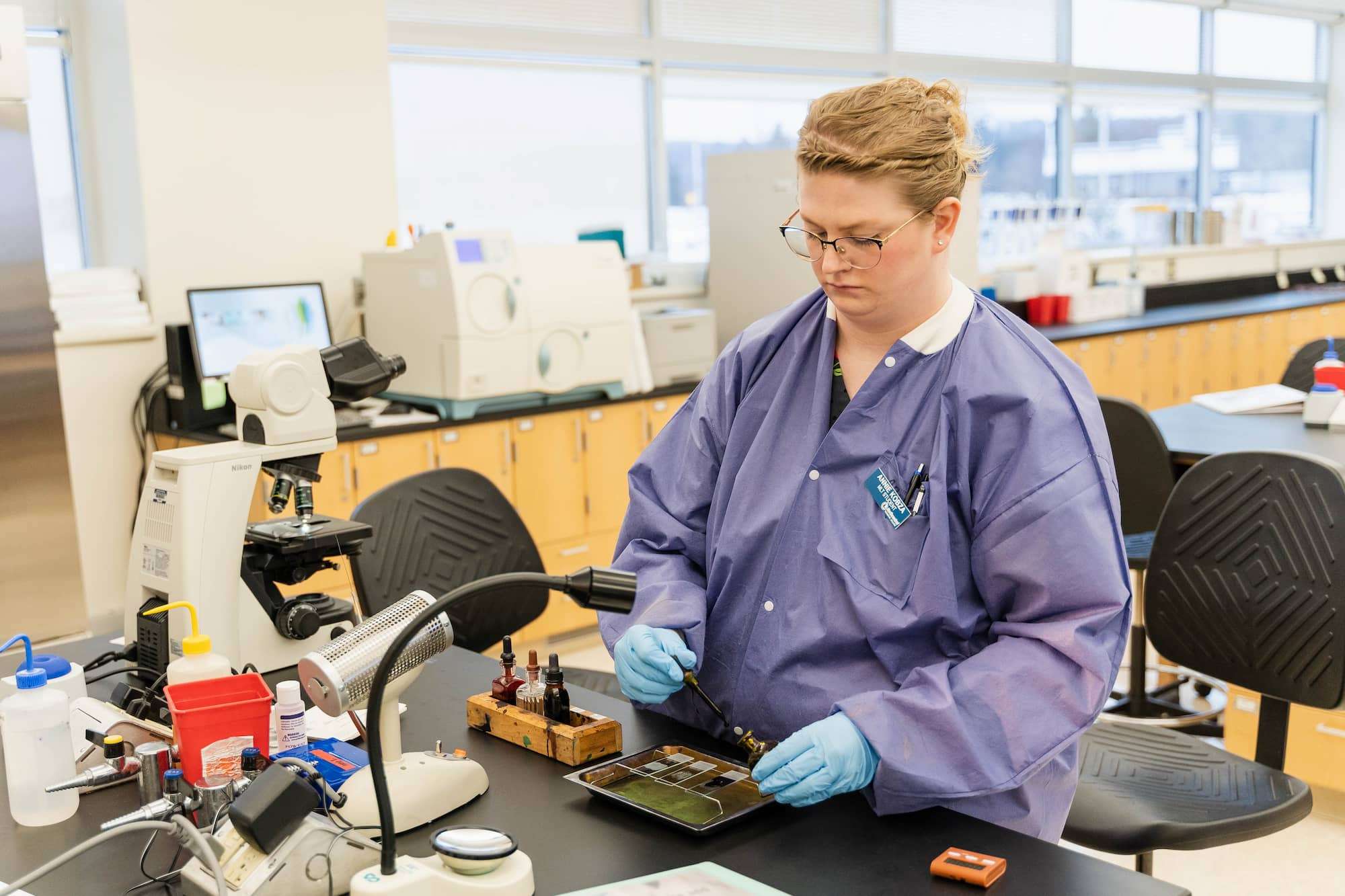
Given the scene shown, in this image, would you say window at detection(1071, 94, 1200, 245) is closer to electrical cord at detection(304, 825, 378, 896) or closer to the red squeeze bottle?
the red squeeze bottle

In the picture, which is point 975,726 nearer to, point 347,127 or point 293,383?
point 293,383

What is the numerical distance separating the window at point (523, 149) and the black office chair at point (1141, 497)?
2.24 meters

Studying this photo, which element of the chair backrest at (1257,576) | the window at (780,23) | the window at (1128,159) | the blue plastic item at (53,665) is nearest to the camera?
the blue plastic item at (53,665)

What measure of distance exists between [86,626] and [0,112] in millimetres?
1339

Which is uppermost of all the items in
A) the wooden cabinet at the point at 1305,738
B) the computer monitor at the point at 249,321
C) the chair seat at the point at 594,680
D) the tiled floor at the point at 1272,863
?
the computer monitor at the point at 249,321

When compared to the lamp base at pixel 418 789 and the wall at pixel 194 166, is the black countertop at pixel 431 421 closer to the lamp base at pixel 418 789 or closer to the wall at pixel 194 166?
the wall at pixel 194 166

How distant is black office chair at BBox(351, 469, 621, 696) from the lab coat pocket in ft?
3.25

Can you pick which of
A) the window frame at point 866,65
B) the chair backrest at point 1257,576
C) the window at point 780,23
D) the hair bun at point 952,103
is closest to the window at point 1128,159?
the window frame at point 866,65

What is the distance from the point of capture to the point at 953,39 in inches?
241

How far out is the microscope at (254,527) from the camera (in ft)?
5.21

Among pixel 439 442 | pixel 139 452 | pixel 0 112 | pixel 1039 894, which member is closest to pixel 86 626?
pixel 139 452

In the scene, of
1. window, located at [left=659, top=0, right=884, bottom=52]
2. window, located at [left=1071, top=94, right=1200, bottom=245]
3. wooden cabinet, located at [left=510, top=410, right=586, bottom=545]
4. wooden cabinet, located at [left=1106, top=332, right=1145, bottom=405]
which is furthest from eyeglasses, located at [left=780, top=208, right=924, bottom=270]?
window, located at [left=1071, top=94, right=1200, bottom=245]

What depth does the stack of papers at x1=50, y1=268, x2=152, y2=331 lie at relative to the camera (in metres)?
3.42

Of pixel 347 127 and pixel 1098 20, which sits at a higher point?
pixel 1098 20
